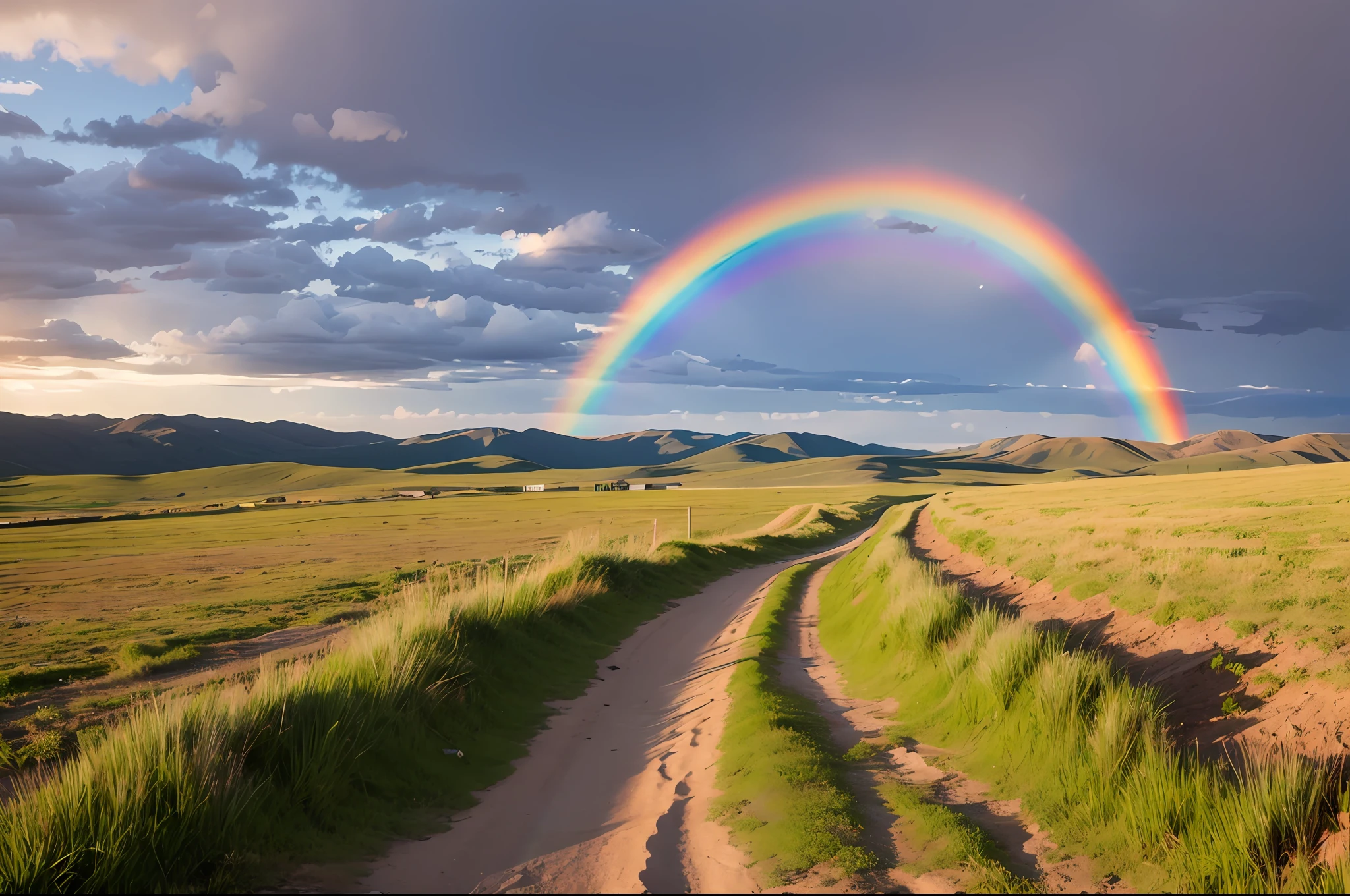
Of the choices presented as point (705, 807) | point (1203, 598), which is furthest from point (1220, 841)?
point (1203, 598)

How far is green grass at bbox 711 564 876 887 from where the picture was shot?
290 inches

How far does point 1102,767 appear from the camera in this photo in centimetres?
814

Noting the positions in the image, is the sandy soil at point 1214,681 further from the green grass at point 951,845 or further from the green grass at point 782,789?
the green grass at point 782,789

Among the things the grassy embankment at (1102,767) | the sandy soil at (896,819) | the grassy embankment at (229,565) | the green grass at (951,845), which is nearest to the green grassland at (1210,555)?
the grassy embankment at (1102,767)

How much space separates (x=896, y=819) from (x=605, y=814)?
10.9 ft

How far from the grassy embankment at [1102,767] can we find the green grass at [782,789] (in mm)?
1033

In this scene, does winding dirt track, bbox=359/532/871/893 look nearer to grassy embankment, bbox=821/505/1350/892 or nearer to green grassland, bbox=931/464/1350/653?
grassy embankment, bbox=821/505/1350/892

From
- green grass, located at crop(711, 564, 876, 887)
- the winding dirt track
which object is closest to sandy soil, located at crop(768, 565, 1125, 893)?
green grass, located at crop(711, 564, 876, 887)

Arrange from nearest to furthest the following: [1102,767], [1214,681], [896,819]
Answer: [1102,767], [896,819], [1214,681]

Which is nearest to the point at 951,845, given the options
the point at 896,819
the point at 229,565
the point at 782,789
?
the point at 896,819

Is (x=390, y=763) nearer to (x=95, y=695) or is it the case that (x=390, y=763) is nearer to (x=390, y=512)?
(x=95, y=695)

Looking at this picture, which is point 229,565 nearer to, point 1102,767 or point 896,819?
point 896,819

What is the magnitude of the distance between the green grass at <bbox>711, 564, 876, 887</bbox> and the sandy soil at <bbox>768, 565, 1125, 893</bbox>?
0.67ft

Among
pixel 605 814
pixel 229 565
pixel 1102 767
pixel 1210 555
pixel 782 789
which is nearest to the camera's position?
pixel 1102 767
